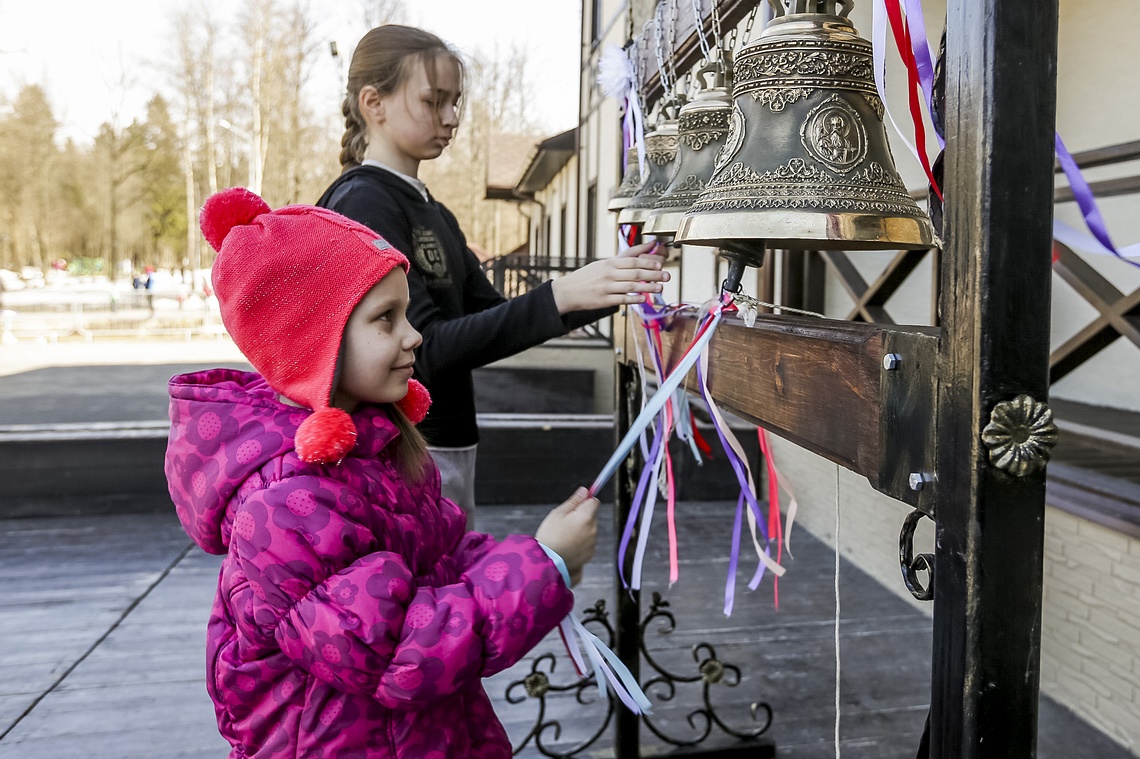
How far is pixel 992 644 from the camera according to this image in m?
0.68

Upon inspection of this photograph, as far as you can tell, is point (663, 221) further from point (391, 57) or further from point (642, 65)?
point (391, 57)

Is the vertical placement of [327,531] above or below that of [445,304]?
below

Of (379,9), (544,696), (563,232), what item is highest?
(379,9)

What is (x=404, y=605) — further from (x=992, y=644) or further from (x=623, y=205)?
(x=623, y=205)

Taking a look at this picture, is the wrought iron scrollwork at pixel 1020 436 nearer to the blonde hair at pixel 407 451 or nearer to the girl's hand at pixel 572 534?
the girl's hand at pixel 572 534

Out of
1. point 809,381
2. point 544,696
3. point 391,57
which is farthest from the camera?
point 544,696

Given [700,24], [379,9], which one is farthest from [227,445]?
[379,9]

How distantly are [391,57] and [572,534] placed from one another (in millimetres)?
1167

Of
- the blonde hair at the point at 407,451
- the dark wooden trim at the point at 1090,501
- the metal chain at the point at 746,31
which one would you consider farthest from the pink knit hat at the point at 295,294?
the dark wooden trim at the point at 1090,501

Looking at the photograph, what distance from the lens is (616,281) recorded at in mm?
1405

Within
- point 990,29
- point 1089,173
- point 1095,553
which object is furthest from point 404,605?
point 1089,173

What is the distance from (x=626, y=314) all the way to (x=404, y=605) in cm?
107

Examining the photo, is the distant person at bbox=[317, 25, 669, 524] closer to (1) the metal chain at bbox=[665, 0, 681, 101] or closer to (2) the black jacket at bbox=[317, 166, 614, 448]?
(2) the black jacket at bbox=[317, 166, 614, 448]

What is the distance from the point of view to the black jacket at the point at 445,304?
1.58 m
